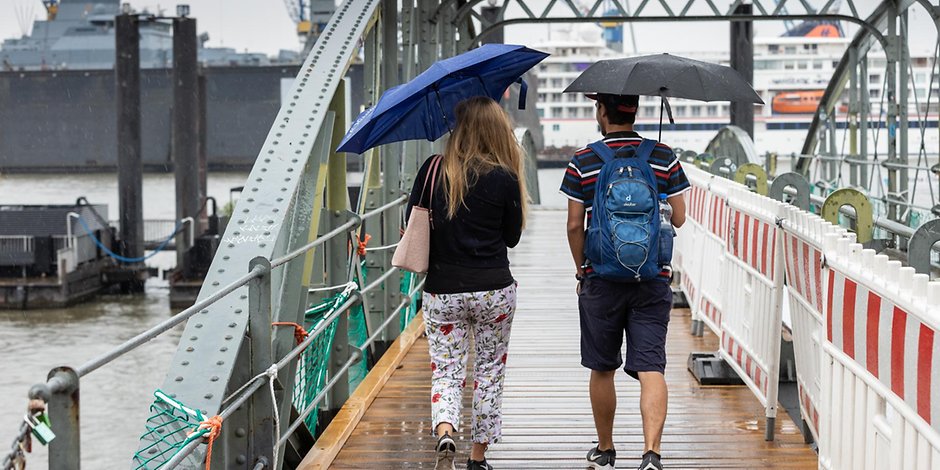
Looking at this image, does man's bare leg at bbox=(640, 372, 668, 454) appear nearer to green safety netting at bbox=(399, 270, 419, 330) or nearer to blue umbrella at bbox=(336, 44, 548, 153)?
blue umbrella at bbox=(336, 44, 548, 153)

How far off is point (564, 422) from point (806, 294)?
140 cm

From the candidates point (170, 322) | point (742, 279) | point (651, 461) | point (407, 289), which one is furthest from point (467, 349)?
point (407, 289)

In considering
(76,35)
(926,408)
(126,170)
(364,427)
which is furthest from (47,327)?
(76,35)

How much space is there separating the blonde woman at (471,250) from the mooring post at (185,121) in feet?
95.1

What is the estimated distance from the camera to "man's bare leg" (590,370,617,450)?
455 cm

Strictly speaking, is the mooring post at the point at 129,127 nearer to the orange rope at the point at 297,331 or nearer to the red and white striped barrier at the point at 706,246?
the red and white striped barrier at the point at 706,246

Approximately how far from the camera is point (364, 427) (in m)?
5.45

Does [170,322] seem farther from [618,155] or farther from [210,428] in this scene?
[618,155]

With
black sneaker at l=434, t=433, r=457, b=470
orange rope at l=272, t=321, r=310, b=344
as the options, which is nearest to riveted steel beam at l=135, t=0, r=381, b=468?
orange rope at l=272, t=321, r=310, b=344

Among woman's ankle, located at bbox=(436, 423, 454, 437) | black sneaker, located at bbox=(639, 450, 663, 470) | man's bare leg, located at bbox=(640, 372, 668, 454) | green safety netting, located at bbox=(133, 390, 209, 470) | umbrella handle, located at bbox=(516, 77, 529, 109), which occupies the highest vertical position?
umbrella handle, located at bbox=(516, 77, 529, 109)

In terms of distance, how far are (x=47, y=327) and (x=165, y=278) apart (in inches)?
250

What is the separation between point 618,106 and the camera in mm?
4387

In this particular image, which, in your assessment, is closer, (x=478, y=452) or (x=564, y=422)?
(x=478, y=452)

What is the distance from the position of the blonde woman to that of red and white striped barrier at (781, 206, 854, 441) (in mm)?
1117
